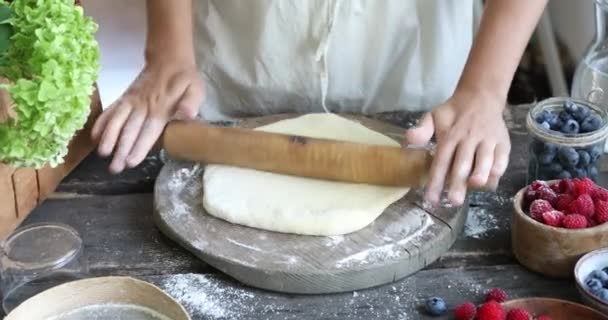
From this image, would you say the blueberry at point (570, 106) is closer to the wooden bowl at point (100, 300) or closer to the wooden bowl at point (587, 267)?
the wooden bowl at point (587, 267)

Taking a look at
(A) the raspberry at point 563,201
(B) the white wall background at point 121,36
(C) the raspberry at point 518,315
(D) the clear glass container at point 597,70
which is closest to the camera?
(C) the raspberry at point 518,315

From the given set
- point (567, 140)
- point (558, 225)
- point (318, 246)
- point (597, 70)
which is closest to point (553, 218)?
point (558, 225)

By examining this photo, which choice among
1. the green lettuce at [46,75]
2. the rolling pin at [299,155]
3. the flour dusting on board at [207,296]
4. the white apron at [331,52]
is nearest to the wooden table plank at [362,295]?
the flour dusting on board at [207,296]

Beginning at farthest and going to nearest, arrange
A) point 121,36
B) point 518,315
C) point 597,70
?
point 121,36, point 597,70, point 518,315

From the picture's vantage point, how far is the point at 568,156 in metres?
1.02

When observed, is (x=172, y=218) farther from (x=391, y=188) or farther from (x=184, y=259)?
(x=391, y=188)

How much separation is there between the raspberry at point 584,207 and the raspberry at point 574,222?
0.01 metres

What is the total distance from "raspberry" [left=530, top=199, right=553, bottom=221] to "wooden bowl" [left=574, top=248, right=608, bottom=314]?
0.21 ft

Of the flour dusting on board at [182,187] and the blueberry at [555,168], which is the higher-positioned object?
the blueberry at [555,168]

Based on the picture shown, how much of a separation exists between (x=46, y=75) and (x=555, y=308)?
524mm

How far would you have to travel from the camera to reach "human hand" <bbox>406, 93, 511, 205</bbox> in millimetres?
982

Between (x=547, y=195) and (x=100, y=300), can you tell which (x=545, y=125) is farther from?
(x=100, y=300)

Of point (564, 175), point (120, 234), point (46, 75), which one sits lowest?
point (120, 234)

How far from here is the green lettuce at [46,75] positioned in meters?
0.68
